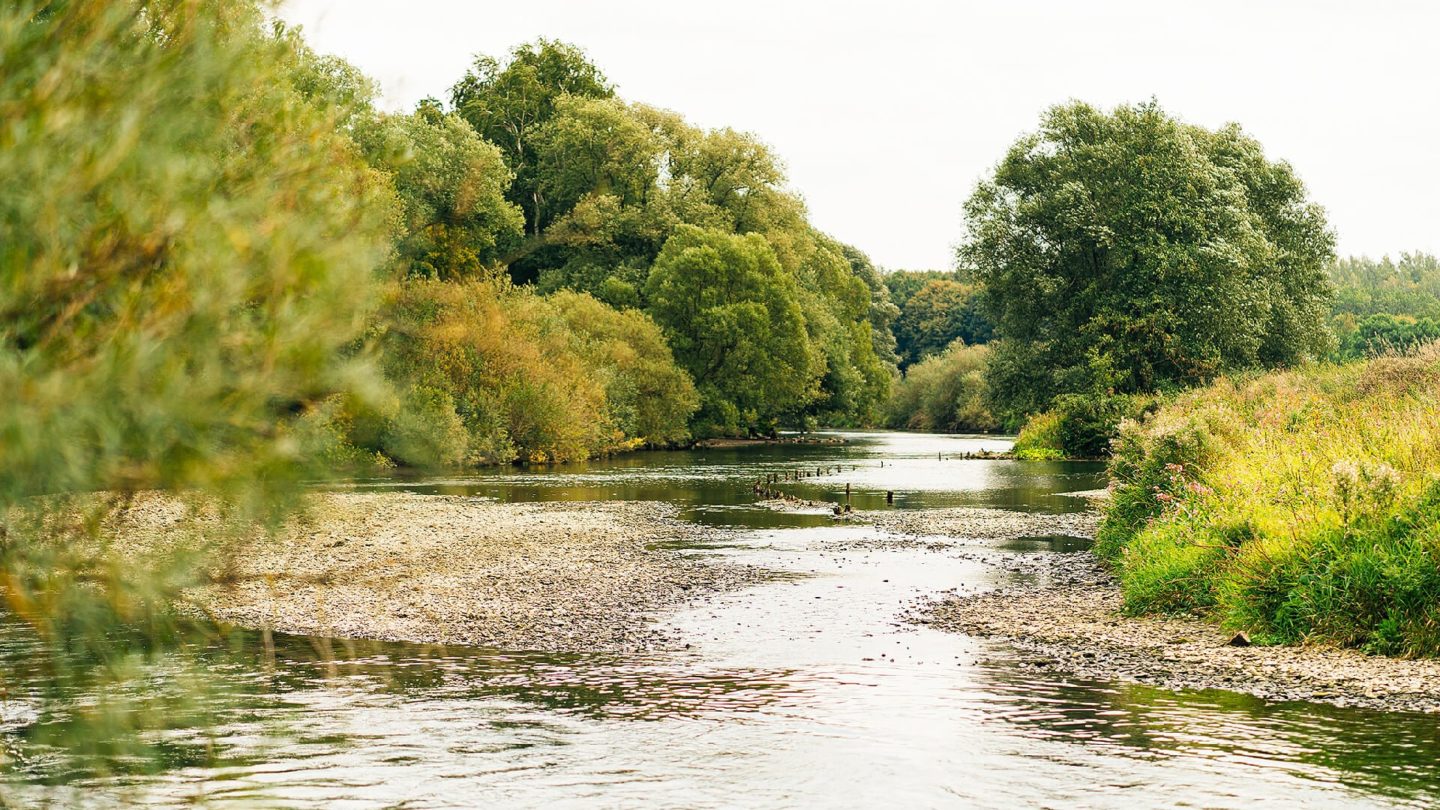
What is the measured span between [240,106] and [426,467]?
193 cm

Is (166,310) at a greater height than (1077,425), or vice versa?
(166,310)

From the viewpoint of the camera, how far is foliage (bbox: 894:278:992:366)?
166 meters

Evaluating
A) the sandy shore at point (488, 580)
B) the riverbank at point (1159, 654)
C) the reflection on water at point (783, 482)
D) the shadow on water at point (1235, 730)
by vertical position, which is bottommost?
the shadow on water at point (1235, 730)

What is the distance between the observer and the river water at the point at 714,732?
1030 cm

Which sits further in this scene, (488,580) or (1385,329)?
(1385,329)

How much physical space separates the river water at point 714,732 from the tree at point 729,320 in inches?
2356

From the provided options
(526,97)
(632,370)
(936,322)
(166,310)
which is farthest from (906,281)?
(166,310)

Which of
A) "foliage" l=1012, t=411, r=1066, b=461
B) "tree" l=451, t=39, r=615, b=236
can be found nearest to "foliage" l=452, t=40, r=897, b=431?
"tree" l=451, t=39, r=615, b=236

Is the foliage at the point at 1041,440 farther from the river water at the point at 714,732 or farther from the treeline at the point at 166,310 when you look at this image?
the treeline at the point at 166,310

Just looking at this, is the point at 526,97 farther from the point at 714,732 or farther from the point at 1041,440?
the point at 714,732

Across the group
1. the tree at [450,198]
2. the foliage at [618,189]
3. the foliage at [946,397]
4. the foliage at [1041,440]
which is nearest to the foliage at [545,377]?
the tree at [450,198]

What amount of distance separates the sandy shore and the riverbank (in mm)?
4400

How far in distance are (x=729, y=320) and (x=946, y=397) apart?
51.8 meters

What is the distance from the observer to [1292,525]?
17375 millimetres
